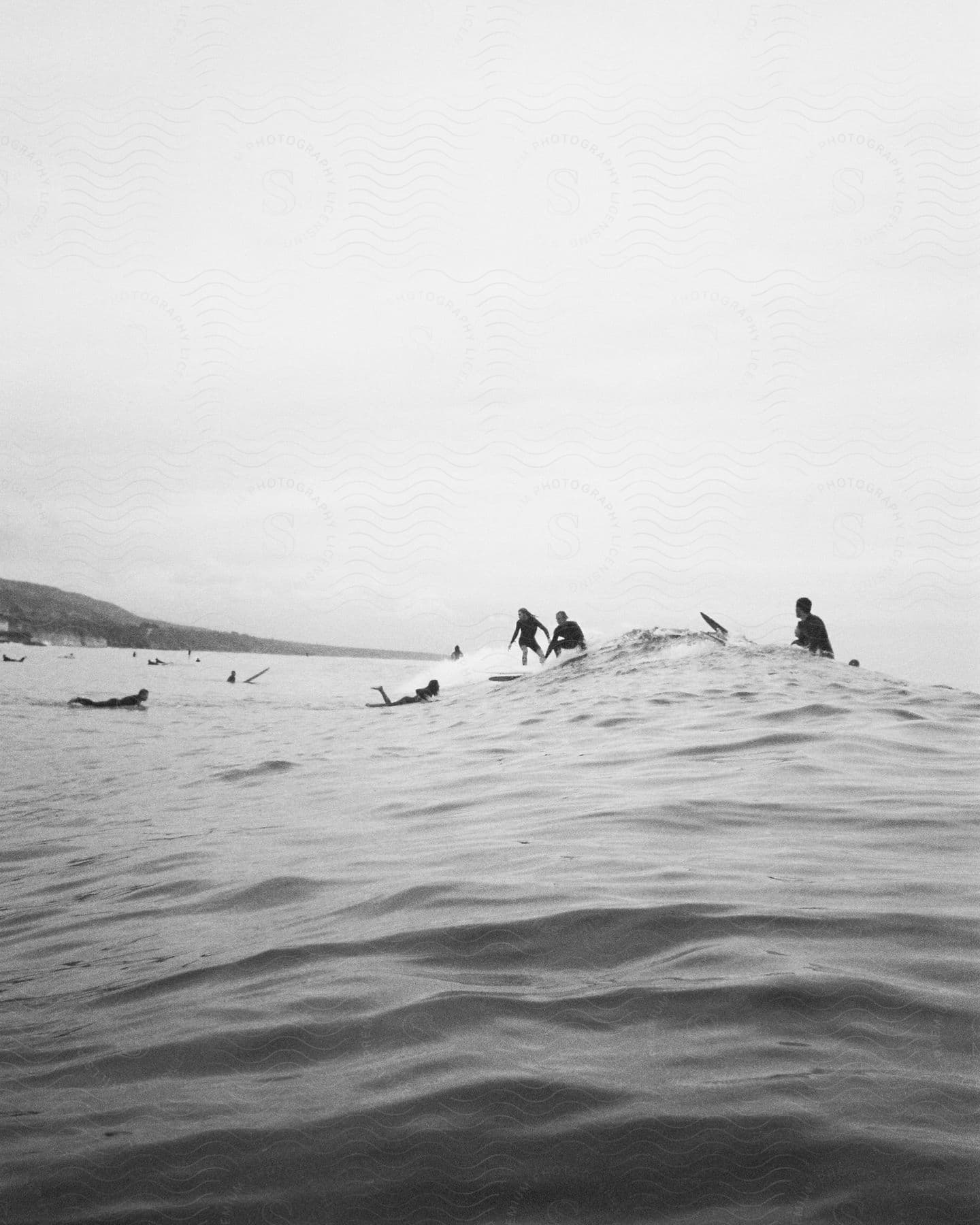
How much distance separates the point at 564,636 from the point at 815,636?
6843 mm

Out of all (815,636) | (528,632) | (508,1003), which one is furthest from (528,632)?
(508,1003)

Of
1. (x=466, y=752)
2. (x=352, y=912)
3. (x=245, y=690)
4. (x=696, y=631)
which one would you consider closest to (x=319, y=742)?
(x=466, y=752)

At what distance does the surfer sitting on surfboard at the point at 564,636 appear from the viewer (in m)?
25.1

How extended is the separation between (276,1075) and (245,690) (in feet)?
100

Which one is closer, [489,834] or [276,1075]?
[276,1075]

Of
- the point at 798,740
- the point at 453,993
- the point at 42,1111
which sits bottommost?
the point at 42,1111

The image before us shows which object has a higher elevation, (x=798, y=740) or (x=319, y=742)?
(x=798, y=740)

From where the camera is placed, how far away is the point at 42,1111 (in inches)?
98.3

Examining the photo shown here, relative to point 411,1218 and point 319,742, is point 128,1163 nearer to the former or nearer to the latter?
point 411,1218

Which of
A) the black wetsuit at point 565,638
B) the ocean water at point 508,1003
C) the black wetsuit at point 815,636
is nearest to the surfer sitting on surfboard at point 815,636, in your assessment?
the black wetsuit at point 815,636

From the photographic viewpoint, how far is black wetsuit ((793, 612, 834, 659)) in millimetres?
22344

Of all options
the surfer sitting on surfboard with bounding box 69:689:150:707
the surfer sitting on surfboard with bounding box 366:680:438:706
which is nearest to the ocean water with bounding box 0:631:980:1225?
the surfer sitting on surfboard with bounding box 69:689:150:707

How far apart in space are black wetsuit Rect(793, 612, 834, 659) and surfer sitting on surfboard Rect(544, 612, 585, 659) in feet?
20.3

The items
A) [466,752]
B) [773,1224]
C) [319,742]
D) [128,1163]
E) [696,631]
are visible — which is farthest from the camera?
[696,631]
